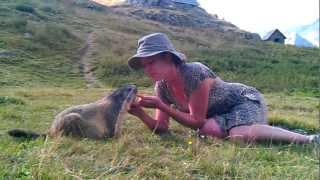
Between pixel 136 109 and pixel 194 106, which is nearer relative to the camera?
pixel 194 106

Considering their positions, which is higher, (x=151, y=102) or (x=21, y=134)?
(x=151, y=102)

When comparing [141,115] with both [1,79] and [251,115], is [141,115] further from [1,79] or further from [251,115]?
[1,79]

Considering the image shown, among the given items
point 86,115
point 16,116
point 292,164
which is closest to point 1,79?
point 16,116

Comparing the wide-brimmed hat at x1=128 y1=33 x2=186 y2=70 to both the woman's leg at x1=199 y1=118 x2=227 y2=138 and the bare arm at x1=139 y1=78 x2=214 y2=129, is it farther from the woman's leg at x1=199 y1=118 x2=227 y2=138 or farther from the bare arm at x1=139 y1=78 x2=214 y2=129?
the woman's leg at x1=199 y1=118 x2=227 y2=138

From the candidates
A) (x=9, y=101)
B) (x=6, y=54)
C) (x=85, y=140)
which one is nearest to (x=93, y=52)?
(x=6, y=54)

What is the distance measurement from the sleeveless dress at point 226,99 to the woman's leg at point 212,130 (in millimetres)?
56

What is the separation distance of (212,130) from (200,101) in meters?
0.35

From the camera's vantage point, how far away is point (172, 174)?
3902 mm

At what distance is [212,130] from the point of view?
5.70 metres

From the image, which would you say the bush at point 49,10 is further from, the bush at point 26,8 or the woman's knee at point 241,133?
the woman's knee at point 241,133

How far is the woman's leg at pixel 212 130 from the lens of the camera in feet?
18.7

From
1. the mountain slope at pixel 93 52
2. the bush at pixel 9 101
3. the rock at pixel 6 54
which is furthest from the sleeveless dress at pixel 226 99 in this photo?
the rock at pixel 6 54

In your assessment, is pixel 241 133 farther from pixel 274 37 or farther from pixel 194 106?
pixel 274 37

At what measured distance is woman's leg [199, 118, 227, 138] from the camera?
5688 millimetres
